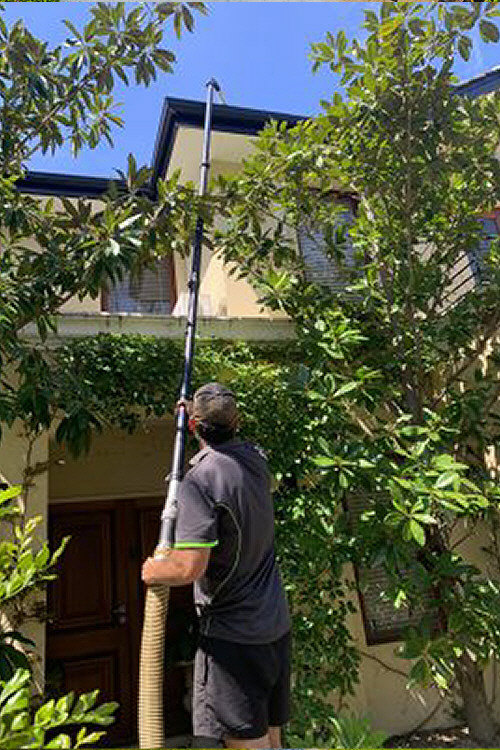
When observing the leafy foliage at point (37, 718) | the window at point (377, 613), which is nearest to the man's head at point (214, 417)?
the leafy foliage at point (37, 718)

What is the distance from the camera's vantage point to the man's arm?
6.00ft

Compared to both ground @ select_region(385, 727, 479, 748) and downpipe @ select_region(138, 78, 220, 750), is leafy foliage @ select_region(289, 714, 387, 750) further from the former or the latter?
downpipe @ select_region(138, 78, 220, 750)

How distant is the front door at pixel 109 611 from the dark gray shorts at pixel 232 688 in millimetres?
3726

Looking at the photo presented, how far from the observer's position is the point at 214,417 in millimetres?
2324

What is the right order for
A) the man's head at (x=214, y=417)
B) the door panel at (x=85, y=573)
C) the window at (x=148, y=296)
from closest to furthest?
the man's head at (x=214, y=417), the door panel at (x=85, y=573), the window at (x=148, y=296)

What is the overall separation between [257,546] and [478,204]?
4.00 meters

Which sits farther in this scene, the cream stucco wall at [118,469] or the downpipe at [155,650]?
the cream stucco wall at [118,469]

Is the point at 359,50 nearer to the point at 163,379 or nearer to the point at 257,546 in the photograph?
the point at 163,379

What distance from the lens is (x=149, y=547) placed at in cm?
599

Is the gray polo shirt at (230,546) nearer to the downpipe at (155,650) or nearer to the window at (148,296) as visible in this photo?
the downpipe at (155,650)

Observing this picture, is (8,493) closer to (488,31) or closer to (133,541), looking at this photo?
(488,31)

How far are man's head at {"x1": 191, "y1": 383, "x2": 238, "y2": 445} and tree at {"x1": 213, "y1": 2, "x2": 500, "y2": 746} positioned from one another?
1427 millimetres

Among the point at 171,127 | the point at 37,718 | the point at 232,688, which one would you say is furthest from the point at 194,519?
the point at 171,127

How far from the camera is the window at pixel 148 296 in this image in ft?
22.4
